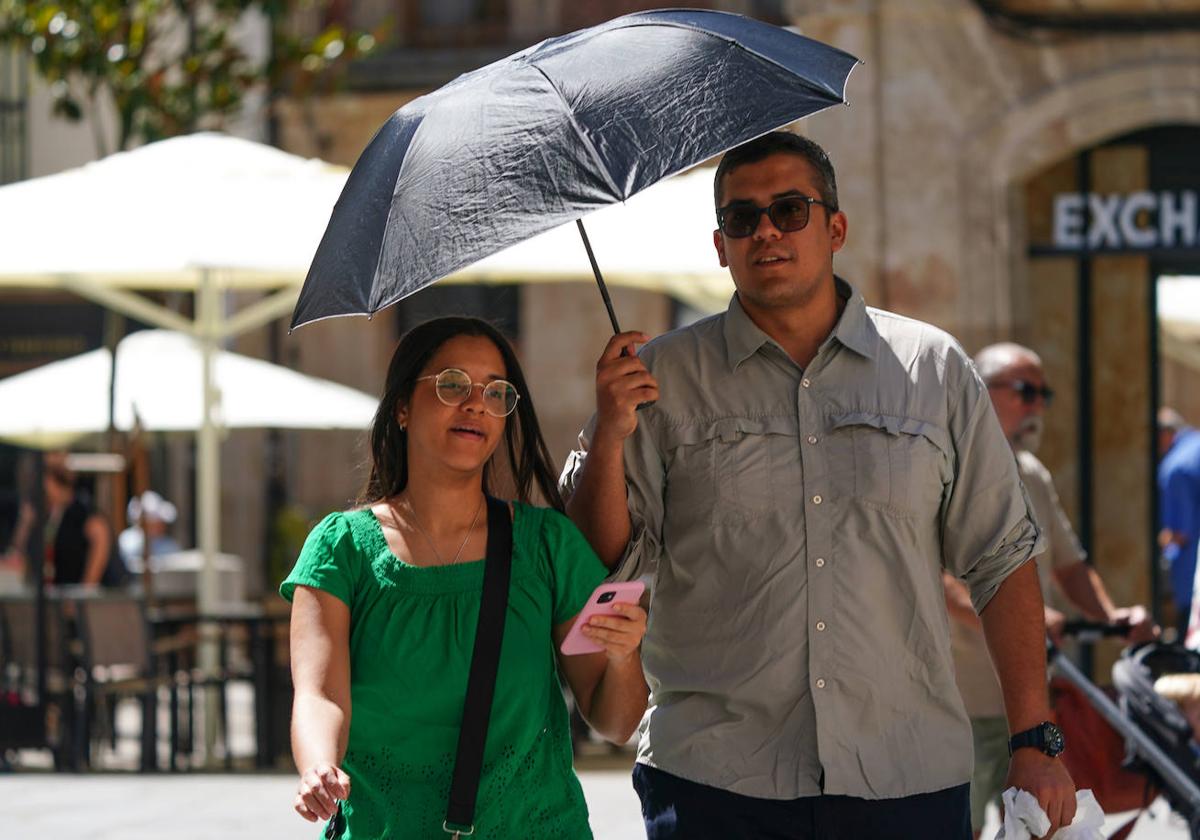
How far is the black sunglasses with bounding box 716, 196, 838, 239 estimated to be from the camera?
3965mm

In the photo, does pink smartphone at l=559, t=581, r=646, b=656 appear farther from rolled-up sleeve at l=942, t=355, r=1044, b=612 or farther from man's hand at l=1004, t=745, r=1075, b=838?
man's hand at l=1004, t=745, r=1075, b=838

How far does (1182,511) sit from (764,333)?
8895mm

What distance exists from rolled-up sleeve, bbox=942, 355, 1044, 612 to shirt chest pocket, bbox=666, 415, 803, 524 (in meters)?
0.32

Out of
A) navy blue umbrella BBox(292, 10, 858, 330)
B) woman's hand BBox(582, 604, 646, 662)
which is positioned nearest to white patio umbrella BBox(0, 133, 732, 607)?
navy blue umbrella BBox(292, 10, 858, 330)

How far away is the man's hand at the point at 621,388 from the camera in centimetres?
384

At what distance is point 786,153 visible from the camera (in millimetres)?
4027

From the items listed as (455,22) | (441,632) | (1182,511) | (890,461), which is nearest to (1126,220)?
(1182,511)

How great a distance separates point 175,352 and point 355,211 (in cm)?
1213

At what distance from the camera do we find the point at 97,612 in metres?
11.9

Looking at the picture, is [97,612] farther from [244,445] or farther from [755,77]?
[244,445]

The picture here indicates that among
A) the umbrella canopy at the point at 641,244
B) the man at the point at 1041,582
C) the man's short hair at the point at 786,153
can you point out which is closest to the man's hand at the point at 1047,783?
the man's short hair at the point at 786,153

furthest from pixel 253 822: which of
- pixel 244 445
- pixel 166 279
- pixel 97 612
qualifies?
pixel 244 445

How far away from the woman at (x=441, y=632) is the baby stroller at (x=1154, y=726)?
2470 mm

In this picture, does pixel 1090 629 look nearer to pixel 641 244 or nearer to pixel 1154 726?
pixel 1154 726
